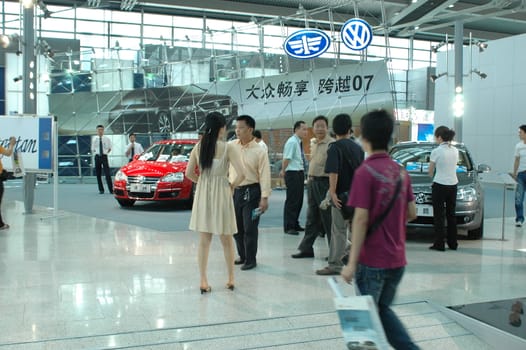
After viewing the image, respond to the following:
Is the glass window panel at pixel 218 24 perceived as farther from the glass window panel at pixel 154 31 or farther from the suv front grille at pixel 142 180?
the suv front grille at pixel 142 180

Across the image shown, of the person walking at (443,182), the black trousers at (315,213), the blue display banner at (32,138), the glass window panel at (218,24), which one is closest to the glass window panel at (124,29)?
the glass window panel at (218,24)

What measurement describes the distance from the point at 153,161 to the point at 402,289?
289 inches

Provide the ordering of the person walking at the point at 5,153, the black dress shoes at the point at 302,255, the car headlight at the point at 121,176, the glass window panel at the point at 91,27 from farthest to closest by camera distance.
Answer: the glass window panel at the point at 91,27 → the car headlight at the point at 121,176 → the person walking at the point at 5,153 → the black dress shoes at the point at 302,255

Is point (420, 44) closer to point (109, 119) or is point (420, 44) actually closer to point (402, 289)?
point (109, 119)

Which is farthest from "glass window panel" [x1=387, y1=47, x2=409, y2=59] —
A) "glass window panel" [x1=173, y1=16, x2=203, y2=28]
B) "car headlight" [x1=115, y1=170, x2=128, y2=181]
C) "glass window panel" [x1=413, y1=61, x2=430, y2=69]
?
"car headlight" [x1=115, y1=170, x2=128, y2=181]

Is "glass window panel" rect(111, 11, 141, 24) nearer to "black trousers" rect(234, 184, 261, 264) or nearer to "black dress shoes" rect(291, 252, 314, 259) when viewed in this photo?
"black dress shoes" rect(291, 252, 314, 259)

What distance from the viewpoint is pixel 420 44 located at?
101ft

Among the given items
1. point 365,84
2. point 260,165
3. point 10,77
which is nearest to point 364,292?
point 260,165

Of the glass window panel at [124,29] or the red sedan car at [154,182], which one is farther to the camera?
the glass window panel at [124,29]

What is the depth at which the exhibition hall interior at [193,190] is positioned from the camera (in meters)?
4.18

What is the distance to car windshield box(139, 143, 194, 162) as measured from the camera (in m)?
11.5

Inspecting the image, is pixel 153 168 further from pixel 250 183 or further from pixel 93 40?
pixel 93 40

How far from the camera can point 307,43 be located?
12484 millimetres

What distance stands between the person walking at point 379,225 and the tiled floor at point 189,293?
43.8 inches
